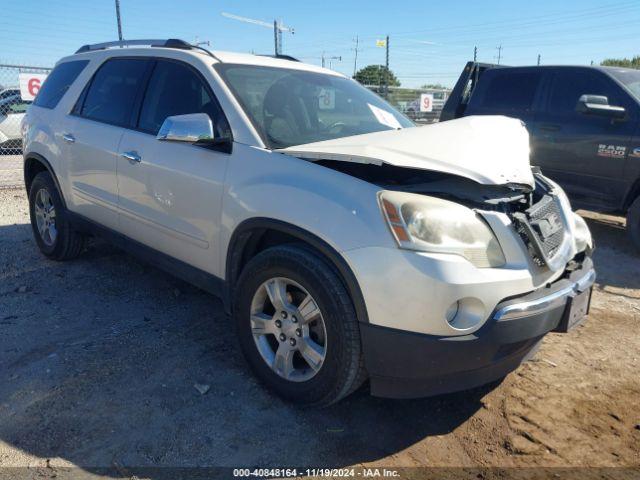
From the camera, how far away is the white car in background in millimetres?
12164

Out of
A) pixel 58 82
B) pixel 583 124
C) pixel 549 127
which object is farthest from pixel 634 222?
pixel 58 82

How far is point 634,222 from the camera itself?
5.58 m

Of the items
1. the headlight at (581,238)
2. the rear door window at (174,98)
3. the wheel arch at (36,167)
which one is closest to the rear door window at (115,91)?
the rear door window at (174,98)

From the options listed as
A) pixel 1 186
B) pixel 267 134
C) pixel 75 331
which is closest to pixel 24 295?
pixel 75 331

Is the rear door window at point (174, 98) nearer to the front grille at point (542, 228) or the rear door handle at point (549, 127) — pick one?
the front grille at point (542, 228)

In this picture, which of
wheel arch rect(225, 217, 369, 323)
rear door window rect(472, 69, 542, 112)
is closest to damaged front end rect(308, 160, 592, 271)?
wheel arch rect(225, 217, 369, 323)

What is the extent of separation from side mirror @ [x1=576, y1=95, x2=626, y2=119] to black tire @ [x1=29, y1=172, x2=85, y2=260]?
5277 mm

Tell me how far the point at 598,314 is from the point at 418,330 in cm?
257

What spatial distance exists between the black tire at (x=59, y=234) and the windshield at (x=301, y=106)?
2.37m

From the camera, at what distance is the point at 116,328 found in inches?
145

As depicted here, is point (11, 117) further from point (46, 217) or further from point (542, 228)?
point (542, 228)

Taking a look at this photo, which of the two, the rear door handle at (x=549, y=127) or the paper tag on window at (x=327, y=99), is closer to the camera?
the paper tag on window at (x=327, y=99)

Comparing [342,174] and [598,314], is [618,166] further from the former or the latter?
[342,174]

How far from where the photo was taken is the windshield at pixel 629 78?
5.79m
